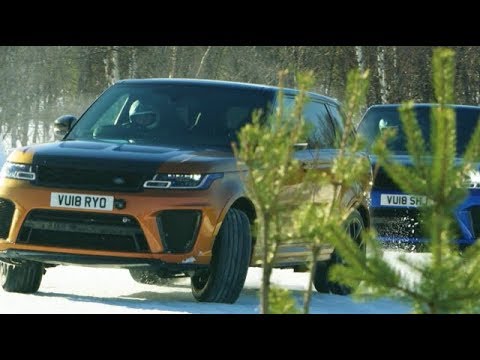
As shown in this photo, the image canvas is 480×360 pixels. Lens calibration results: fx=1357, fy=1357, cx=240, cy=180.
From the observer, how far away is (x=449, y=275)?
14.5 feet

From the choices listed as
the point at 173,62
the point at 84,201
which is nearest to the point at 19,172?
the point at 84,201

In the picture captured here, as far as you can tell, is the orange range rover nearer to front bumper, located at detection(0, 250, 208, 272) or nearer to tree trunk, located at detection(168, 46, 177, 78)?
front bumper, located at detection(0, 250, 208, 272)

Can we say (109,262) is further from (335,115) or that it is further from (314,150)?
(335,115)

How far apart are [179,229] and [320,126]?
98.6 inches

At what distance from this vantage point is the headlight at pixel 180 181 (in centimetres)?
907

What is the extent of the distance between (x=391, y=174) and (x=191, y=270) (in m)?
4.67

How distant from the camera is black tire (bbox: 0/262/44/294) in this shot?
382 inches

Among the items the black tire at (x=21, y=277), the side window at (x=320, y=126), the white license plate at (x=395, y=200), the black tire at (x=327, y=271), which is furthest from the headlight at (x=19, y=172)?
the white license plate at (x=395, y=200)

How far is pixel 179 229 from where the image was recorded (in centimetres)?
912

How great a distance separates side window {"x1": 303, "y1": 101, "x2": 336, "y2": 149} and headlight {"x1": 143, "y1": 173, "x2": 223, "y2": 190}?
1814 millimetres

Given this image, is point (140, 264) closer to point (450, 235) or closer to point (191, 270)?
point (191, 270)

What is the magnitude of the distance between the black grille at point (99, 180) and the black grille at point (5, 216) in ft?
1.12

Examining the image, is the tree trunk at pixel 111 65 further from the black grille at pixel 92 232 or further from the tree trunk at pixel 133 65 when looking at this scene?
the black grille at pixel 92 232

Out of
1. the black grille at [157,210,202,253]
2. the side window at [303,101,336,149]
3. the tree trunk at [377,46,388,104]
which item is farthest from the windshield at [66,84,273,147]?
the tree trunk at [377,46,388,104]
